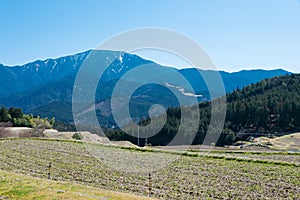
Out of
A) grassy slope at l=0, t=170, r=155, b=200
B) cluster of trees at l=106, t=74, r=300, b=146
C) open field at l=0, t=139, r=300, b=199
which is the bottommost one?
open field at l=0, t=139, r=300, b=199

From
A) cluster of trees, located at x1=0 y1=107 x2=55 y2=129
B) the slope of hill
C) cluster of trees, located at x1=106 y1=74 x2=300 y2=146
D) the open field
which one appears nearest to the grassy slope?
the open field

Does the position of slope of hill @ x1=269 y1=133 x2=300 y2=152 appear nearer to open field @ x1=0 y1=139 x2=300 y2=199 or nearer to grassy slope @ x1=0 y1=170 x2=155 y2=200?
open field @ x1=0 y1=139 x2=300 y2=199

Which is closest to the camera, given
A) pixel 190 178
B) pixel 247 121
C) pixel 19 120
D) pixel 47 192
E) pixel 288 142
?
pixel 47 192

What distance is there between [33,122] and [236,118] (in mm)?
66405

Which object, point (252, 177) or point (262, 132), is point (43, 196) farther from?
point (262, 132)

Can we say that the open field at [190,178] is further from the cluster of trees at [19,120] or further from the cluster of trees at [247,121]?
the cluster of trees at [247,121]

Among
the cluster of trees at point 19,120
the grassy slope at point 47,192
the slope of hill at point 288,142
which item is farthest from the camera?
the cluster of trees at point 19,120

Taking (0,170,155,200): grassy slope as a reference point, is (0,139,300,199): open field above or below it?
below

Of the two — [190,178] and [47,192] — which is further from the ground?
[47,192]

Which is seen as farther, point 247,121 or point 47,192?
point 247,121

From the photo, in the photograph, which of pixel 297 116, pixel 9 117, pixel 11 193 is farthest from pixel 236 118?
pixel 11 193

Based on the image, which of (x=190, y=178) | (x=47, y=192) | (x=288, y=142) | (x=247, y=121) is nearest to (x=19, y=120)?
(x=247, y=121)

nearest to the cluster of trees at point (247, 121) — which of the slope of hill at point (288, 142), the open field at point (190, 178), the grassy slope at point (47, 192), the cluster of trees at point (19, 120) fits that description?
the slope of hill at point (288, 142)

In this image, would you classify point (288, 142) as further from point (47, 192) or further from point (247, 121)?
point (47, 192)
